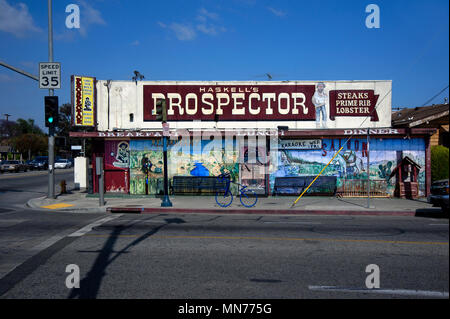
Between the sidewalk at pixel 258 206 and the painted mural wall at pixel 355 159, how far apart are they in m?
1.39

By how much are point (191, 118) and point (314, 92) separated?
6.99 meters

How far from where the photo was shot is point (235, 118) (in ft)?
68.9

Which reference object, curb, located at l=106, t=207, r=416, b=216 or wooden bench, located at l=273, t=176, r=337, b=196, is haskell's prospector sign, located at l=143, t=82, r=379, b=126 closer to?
wooden bench, located at l=273, t=176, r=337, b=196

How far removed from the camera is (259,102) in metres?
21.0

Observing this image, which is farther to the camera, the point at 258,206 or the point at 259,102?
the point at 259,102

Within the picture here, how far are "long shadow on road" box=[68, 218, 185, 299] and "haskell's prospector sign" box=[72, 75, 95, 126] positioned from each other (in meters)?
10.9

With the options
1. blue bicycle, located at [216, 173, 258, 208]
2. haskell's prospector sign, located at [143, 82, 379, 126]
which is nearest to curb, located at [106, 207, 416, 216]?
blue bicycle, located at [216, 173, 258, 208]

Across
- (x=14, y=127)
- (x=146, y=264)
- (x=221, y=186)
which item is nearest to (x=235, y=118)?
(x=221, y=186)

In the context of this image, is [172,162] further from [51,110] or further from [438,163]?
[438,163]

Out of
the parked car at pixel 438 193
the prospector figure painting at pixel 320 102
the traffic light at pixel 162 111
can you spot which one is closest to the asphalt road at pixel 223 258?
the parked car at pixel 438 193

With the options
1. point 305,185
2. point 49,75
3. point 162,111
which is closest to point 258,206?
point 305,185

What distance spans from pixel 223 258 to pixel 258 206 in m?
8.77

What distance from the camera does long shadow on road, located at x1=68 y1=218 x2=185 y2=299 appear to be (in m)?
5.59
